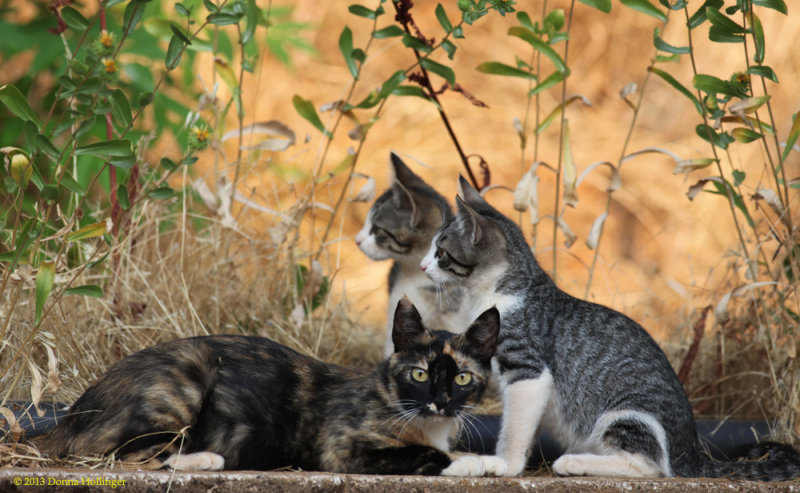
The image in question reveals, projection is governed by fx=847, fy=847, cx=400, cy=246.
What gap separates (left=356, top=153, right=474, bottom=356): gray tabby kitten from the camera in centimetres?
347

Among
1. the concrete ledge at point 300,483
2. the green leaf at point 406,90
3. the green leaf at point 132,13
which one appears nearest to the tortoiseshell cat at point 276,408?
the concrete ledge at point 300,483

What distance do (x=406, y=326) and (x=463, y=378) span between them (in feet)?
0.79

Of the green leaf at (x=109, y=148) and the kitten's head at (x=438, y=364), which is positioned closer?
the green leaf at (x=109, y=148)

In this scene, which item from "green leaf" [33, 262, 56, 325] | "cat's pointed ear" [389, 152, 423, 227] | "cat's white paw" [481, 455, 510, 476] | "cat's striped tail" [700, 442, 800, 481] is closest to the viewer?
"green leaf" [33, 262, 56, 325]

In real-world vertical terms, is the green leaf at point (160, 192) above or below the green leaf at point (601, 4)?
below

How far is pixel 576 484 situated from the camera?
2.19 meters

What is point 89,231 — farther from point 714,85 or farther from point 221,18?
point 714,85

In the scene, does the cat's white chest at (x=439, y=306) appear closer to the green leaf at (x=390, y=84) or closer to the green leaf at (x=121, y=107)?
the green leaf at (x=390, y=84)

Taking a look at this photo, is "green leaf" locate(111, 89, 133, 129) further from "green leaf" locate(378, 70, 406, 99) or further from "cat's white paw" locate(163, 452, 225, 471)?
"green leaf" locate(378, 70, 406, 99)

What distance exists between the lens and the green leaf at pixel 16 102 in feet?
7.48

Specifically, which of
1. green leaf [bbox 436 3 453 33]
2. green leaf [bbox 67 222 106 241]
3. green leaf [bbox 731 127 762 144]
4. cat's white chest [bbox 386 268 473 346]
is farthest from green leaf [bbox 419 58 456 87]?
green leaf [bbox 67 222 106 241]

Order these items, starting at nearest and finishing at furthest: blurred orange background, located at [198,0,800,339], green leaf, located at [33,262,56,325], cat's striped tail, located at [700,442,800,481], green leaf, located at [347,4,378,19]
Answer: green leaf, located at [33,262,56,325] < cat's striped tail, located at [700,442,800,481] < green leaf, located at [347,4,378,19] < blurred orange background, located at [198,0,800,339]

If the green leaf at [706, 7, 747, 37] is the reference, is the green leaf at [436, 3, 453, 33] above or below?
below

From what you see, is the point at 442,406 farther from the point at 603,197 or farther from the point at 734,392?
the point at 603,197
